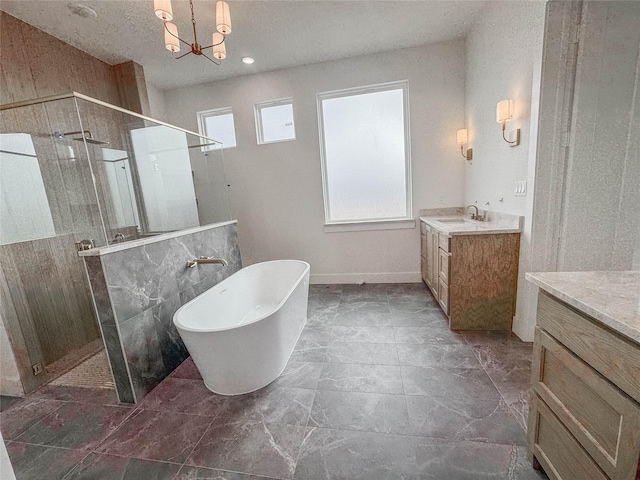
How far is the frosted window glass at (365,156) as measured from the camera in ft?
11.2

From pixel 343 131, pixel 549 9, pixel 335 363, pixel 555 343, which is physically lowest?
pixel 335 363

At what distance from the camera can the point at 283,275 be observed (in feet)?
9.79

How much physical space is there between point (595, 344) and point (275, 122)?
3.75m

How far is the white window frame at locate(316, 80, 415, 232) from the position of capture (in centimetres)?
331

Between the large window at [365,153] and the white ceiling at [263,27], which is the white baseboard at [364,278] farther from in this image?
the white ceiling at [263,27]

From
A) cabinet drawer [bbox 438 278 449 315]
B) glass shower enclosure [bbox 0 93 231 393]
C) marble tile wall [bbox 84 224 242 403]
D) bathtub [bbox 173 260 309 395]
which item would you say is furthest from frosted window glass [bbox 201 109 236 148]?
cabinet drawer [bbox 438 278 449 315]

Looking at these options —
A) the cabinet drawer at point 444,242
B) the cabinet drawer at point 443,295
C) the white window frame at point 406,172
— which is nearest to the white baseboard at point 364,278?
the white window frame at point 406,172

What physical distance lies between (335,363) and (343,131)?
9.49 feet

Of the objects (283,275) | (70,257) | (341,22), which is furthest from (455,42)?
(70,257)

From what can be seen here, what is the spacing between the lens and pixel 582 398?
33.8 inches

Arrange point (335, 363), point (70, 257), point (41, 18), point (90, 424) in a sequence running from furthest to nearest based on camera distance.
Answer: point (70, 257), point (41, 18), point (335, 363), point (90, 424)

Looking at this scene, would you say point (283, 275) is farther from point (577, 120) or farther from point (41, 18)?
point (41, 18)

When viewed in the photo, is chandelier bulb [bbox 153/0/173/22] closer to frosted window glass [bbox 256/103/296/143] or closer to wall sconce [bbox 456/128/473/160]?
frosted window glass [bbox 256/103/296/143]

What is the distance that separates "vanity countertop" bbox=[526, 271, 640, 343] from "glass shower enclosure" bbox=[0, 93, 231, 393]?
259 cm
